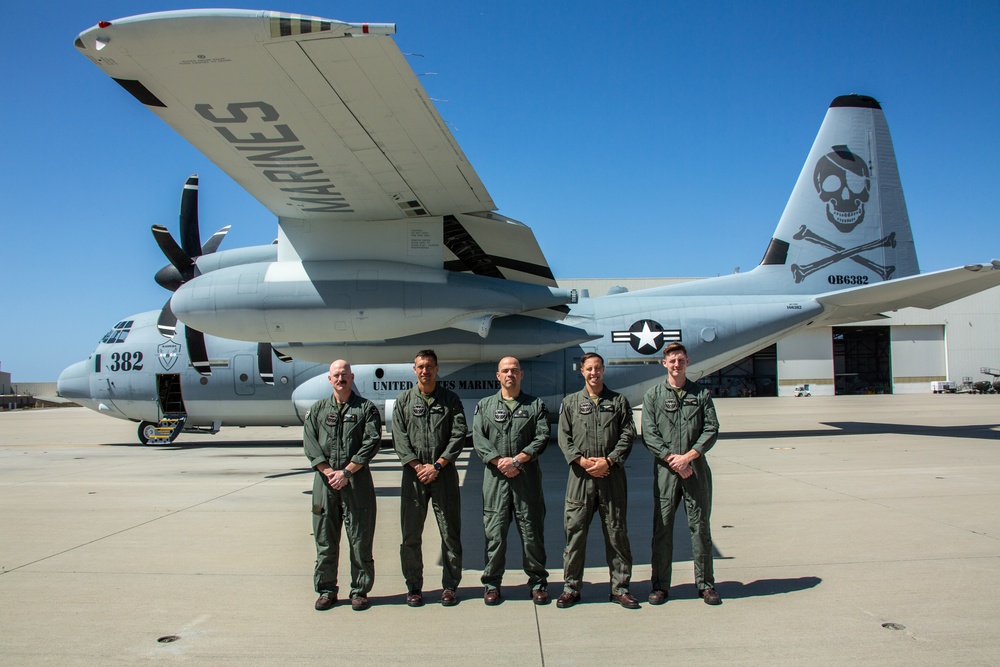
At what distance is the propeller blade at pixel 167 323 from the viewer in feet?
47.5

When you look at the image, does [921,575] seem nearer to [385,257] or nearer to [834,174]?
[385,257]

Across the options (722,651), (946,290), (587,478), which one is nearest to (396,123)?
(587,478)

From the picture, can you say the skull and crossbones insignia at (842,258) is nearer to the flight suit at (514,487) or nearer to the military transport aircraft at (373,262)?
the military transport aircraft at (373,262)

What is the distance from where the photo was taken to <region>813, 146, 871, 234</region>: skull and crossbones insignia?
46.8 feet

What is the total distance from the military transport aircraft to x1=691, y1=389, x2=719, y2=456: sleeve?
403 centimetres

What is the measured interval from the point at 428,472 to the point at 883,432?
50.8 ft

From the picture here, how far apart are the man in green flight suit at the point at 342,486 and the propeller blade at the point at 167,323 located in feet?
36.6

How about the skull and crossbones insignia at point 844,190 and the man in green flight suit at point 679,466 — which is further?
the skull and crossbones insignia at point 844,190

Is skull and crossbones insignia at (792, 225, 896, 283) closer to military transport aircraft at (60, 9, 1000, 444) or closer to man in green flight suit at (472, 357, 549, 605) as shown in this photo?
military transport aircraft at (60, 9, 1000, 444)

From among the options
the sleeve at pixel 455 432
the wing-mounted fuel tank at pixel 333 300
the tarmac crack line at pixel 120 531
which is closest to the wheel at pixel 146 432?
the wing-mounted fuel tank at pixel 333 300

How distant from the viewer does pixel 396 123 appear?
722 cm

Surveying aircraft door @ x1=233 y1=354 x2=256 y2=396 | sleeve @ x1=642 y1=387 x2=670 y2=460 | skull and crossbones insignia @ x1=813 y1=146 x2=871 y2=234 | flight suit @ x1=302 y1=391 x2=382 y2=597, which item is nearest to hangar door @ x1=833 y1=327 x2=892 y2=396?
skull and crossbones insignia @ x1=813 y1=146 x2=871 y2=234

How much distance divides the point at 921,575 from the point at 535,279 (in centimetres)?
725

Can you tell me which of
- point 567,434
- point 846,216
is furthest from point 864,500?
point 846,216
